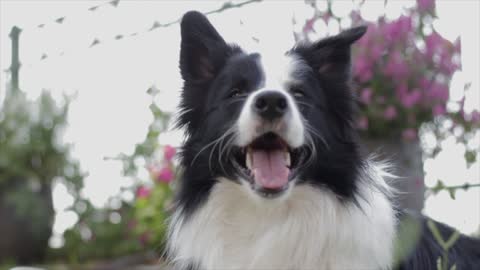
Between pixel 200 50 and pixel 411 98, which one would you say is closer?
pixel 200 50

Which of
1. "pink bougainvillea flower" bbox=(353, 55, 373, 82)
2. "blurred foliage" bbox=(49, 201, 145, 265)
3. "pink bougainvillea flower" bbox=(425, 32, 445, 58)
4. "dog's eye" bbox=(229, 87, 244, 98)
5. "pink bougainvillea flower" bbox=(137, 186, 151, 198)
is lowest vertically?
"blurred foliage" bbox=(49, 201, 145, 265)

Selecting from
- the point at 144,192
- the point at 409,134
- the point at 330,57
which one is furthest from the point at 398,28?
the point at 144,192

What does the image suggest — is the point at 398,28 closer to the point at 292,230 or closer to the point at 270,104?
the point at 292,230

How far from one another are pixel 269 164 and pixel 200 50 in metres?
0.81

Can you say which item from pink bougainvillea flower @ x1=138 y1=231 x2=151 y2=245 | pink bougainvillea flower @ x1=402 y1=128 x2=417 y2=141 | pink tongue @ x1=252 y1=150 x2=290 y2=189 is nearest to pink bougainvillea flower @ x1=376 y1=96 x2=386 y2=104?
pink bougainvillea flower @ x1=402 y1=128 x2=417 y2=141

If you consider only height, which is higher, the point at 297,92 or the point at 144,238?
the point at 297,92

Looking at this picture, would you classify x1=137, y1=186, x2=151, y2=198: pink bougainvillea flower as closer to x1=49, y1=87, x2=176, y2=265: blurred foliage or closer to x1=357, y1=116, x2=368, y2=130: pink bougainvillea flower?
x1=49, y1=87, x2=176, y2=265: blurred foliage

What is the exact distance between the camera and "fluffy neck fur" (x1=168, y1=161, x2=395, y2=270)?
2.92m

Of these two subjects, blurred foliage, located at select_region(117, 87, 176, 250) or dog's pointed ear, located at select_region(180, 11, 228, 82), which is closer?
dog's pointed ear, located at select_region(180, 11, 228, 82)

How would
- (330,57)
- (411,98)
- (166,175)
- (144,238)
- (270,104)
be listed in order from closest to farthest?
1. (270,104)
2. (330,57)
3. (411,98)
4. (166,175)
5. (144,238)

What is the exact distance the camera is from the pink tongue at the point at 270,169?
9.10ft

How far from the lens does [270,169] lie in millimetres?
2807

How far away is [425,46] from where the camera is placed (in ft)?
15.6

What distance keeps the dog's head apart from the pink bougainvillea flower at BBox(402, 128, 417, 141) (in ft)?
5.56
